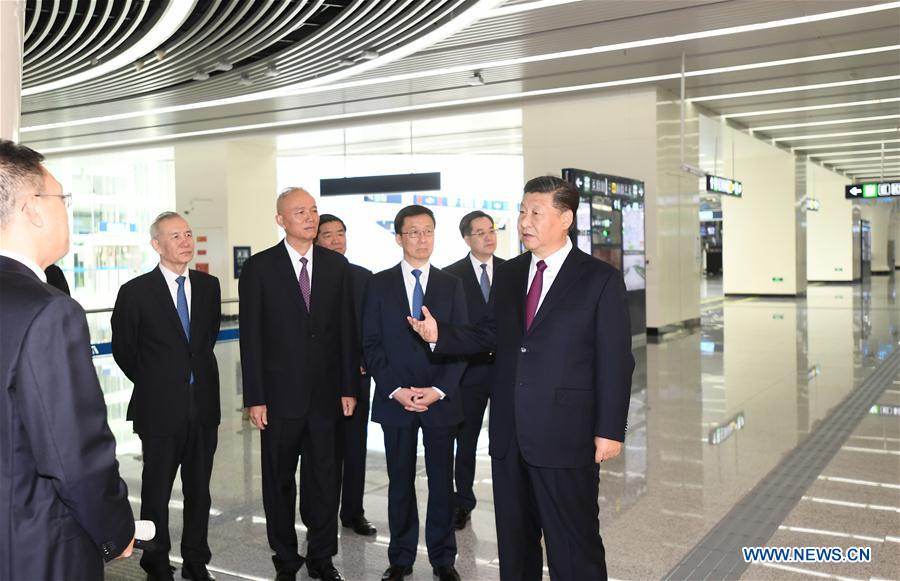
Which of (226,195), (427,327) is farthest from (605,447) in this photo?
(226,195)

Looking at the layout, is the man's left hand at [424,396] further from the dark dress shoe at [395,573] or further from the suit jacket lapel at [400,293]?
the dark dress shoe at [395,573]

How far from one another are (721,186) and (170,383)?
1400cm

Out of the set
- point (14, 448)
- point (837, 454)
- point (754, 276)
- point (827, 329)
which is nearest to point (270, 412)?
point (14, 448)

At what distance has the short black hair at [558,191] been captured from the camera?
2.88 metres

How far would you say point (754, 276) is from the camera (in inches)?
936

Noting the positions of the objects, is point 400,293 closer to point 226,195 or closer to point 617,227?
point 617,227

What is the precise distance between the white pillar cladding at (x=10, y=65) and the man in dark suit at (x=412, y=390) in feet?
5.12

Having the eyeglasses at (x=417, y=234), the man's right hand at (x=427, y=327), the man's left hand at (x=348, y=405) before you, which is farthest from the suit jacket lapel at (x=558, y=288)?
the man's left hand at (x=348, y=405)

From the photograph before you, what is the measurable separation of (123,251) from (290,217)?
23.5 metres

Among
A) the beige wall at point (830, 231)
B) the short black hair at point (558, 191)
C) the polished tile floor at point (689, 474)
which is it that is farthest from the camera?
the beige wall at point (830, 231)

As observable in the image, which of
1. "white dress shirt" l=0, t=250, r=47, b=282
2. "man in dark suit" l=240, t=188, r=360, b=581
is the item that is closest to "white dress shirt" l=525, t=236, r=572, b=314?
"man in dark suit" l=240, t=188, r=360, b=581

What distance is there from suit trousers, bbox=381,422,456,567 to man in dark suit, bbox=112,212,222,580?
0.88 m

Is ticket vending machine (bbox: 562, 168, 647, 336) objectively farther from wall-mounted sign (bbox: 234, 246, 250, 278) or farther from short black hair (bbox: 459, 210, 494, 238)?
wall-mounted sign (bbox: 234, 246, 250, 278)

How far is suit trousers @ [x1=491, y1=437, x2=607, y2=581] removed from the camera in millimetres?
2805
